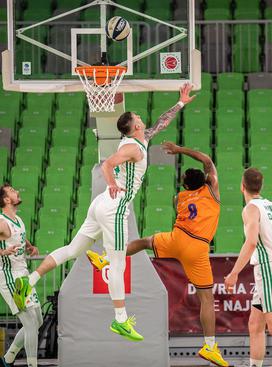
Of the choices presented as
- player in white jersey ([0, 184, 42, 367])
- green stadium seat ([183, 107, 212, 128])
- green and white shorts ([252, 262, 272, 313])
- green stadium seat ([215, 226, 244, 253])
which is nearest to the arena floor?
player in white jersey ([0, 184, 42, 367])

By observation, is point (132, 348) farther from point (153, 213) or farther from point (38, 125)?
point (38, 125)

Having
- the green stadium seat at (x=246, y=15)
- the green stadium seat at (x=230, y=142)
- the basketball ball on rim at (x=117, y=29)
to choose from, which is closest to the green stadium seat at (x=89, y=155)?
the green stadium seat at (x=230, y=142)

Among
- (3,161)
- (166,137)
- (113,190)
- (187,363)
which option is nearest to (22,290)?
(113,190)

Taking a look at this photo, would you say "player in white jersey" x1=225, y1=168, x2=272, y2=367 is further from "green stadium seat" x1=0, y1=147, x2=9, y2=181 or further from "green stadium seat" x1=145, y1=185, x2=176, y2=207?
"green stadium seat" x1=0, y1=147, x2=9, y2=181

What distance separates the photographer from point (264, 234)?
44.9 feet

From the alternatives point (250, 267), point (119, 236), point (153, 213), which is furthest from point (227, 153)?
point (119, 236)

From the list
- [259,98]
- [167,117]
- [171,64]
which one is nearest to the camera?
[167,117]

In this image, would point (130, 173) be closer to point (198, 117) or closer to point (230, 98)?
point (198, 117)

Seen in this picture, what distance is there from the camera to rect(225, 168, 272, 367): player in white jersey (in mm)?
13438

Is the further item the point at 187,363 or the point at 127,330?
the point at 187,363

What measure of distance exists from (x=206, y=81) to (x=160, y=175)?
2613 mm

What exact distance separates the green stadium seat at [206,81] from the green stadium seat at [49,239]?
4358 mm

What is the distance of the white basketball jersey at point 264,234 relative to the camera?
→ 13.6m

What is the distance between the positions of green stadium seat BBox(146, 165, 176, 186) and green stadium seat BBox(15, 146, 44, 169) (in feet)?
5.82
